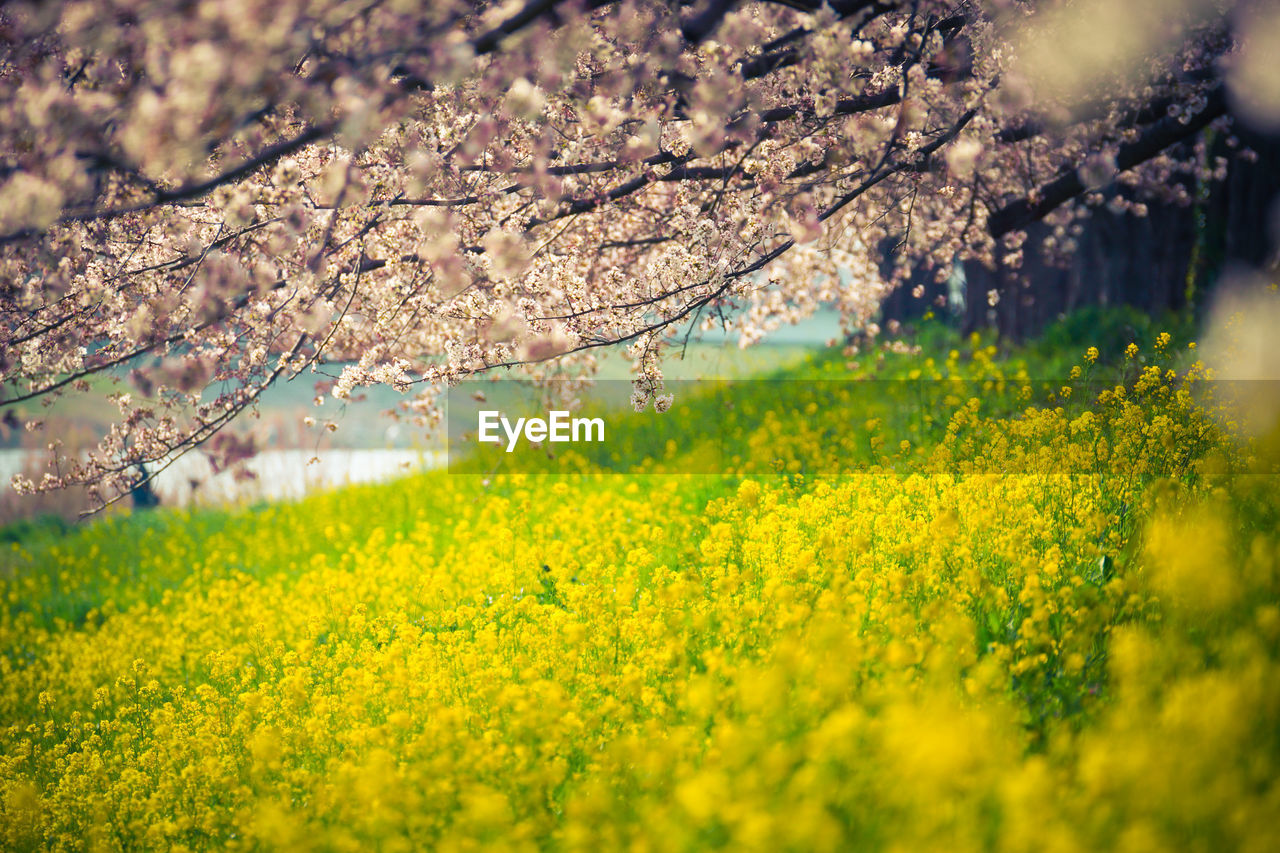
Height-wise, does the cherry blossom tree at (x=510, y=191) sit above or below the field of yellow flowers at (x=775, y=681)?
above

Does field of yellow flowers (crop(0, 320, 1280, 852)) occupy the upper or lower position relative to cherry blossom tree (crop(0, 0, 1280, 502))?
lower

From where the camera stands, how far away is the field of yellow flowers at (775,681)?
2.53 m

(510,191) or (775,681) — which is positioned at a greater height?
(510,191)

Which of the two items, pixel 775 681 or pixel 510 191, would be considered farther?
pixel 510 191

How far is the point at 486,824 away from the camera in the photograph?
9.45 feet

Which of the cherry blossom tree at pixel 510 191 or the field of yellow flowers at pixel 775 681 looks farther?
the cherry blossom tree at pixel 510 191

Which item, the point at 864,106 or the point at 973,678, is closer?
the point at 973,678

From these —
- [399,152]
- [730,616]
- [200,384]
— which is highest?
[399,152]

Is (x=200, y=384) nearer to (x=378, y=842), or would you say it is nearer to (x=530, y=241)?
(x=530, y=241)

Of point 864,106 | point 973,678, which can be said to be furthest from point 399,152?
point 973,678

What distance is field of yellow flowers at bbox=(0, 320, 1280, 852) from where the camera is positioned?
2533mm

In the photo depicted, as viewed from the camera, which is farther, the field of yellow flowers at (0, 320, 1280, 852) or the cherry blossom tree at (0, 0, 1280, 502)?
the cherry blossom tree at (0, 0, 1280, 502)

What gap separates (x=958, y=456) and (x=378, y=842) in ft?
17.1

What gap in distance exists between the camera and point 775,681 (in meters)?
2.84
